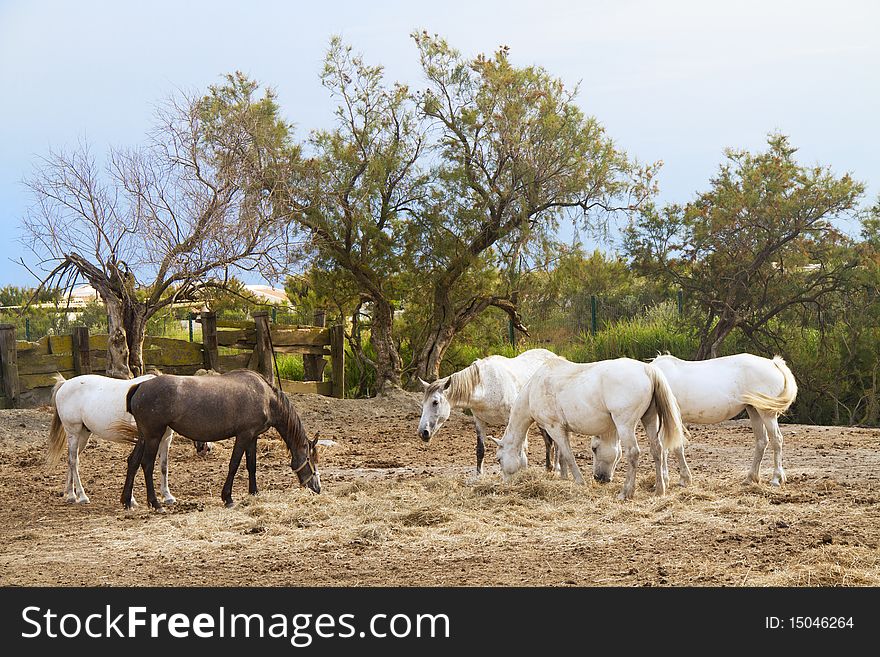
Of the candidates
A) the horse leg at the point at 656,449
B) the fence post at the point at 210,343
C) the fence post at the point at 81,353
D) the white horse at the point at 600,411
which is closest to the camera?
the white horse at the point at 600,411

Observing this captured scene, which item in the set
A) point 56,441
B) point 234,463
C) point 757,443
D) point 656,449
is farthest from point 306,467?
point 757,443

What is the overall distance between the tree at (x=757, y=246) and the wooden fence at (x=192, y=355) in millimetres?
6202

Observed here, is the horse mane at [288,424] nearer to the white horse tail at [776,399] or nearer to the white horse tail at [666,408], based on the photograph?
the white horse tail at [666,408]

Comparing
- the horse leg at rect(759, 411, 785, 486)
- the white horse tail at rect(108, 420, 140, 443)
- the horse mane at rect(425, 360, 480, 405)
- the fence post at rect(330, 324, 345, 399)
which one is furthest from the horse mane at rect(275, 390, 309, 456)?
the fence post at rect(330, 324, 345, 399)

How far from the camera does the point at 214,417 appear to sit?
8664mm

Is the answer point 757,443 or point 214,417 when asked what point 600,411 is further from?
point 214,417

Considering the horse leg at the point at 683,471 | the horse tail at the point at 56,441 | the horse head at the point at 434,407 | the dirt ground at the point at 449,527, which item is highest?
the horse head at the point at 434,407

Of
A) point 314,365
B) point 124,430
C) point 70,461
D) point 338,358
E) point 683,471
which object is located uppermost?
point 338,358

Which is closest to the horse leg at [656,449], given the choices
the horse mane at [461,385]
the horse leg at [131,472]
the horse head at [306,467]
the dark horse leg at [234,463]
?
the horse mane at [461,385]

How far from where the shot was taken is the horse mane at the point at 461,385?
1004 centimetres

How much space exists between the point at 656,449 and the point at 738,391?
125 cm
